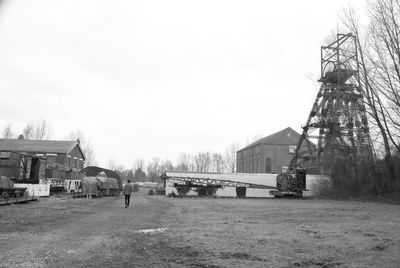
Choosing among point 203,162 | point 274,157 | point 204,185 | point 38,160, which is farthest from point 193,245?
point 203,162

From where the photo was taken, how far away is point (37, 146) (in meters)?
69.1

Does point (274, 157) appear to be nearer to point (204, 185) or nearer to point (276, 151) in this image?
point (276, 151)

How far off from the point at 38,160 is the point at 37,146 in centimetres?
3785

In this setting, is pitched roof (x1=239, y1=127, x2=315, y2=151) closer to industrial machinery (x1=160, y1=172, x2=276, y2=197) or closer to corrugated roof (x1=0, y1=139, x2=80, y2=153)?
industrial machinery (x1=160, y1=172, x2=276, y2=197)

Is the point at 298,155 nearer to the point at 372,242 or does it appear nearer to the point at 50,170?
the point at 50,170

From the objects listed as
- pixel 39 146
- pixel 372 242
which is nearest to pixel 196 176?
pixel 39 146

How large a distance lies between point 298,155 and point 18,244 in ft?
138

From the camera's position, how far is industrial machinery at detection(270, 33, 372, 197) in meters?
36.7

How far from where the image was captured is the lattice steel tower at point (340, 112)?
36562 mm

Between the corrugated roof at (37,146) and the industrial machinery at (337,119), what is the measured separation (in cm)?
3737

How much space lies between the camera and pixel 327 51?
4097 cm

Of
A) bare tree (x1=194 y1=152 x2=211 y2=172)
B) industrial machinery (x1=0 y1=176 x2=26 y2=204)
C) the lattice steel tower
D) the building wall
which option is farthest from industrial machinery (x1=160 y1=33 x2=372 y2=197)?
bare tree (x1=194 y1=152 x2=211 y2=172)

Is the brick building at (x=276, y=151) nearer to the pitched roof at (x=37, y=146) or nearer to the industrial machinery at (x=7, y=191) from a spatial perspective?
the pitched roof at (x=37, y=146)

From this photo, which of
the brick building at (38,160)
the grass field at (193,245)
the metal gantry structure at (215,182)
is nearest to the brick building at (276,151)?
the brick building at (38,160)
